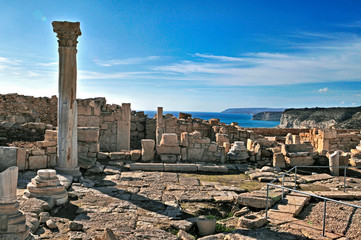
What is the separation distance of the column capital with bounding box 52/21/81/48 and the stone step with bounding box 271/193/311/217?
271 inches

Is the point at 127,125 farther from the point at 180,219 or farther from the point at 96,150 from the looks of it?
the point at 180,219

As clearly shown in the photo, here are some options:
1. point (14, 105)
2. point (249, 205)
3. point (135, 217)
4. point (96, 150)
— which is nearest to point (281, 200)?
point (249, 205)

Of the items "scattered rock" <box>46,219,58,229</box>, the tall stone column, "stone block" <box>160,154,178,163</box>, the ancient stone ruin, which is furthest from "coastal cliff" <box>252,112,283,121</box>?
"scattered rock" <box>46,219,58,229</box>

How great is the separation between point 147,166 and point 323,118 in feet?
134

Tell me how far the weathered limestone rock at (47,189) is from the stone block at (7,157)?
2.31 meters

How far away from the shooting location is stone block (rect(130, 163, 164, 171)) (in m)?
11.2

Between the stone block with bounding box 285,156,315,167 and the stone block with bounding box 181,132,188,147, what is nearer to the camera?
the stone block with bounding box 285,156,315,167

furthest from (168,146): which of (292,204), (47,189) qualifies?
(292,204)

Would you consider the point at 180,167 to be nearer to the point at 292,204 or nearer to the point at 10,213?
the point at 292,204

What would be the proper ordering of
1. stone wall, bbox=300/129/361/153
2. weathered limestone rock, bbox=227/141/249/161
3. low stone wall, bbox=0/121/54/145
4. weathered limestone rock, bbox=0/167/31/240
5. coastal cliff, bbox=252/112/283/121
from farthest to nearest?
1. coastal cliff, bbox=252/112/283/121
2. stone wall, bbox=300/129/361/153
3. low stone wall, bbox=0/121/54/145
4. weathered limestone rock, bbox=227/141/249/161
5. weathered limestone rock, bbox=0/167/31/240

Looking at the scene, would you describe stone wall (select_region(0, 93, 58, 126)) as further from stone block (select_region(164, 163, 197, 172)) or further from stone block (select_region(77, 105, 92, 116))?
stone block (select_region(164, 163, 197, 172))

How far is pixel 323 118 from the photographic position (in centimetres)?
4569

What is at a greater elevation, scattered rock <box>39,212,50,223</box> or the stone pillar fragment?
the stone pillar fragment

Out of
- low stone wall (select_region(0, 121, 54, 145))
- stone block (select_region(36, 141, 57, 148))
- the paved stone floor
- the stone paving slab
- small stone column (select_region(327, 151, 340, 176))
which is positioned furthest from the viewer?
low stone wall (select_region(0, 121, 54, 145))
